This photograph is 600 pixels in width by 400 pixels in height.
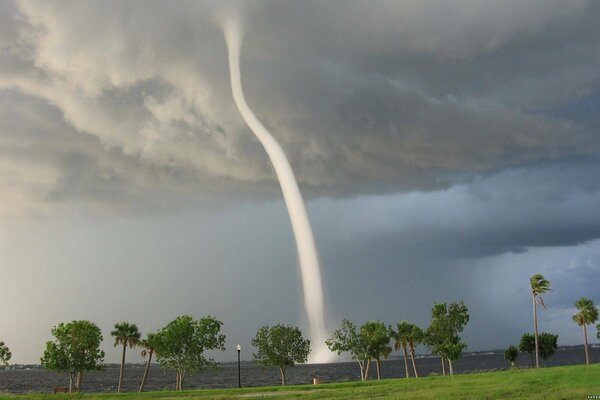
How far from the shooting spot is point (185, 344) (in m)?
75.1

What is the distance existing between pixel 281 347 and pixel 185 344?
14.0 metres

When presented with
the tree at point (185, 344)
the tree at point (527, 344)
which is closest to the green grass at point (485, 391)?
the tree at point (185, 344)

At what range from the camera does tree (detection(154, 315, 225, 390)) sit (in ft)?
244

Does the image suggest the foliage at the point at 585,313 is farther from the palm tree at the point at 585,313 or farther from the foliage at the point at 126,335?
the foliage at the point at 126,335

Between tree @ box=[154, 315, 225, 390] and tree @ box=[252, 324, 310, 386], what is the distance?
8.00 metres

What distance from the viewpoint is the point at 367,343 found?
3361 inches

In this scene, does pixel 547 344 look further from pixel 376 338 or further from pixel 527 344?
pixel 376 338

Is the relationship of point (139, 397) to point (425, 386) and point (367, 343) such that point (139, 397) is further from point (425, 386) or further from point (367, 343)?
point (367, 343)

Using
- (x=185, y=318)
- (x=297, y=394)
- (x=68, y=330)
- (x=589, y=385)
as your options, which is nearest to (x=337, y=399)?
(x=297, y=394)

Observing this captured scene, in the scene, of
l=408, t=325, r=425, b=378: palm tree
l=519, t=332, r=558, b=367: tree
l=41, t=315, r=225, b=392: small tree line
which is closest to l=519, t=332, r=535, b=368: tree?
l=519, t=332, r=558, b=367: tree

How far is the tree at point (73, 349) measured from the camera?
7312 cm

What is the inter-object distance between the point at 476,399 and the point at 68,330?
2320 inches

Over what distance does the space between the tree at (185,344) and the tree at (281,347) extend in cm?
800

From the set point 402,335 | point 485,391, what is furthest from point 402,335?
point 485,391
